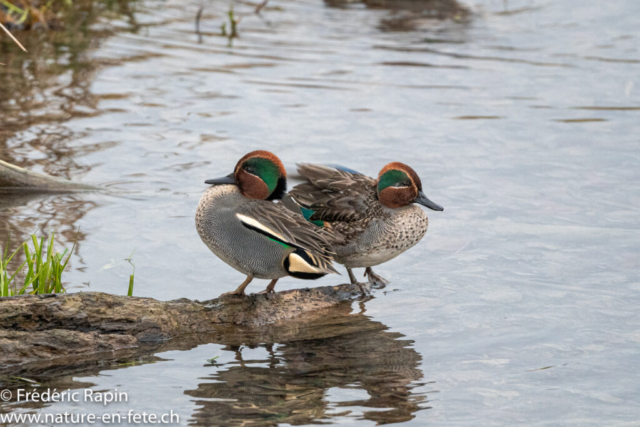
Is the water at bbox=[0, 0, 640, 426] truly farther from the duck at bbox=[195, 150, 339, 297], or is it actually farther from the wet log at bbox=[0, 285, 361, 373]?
the duck at bbox=[195, 150, 339, 297]

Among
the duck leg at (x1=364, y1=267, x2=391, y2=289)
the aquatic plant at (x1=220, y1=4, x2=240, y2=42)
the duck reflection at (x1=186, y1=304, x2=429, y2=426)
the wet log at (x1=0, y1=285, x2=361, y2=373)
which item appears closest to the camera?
the duck reflection at (x1=186, y1=304, x2=429, y2=426)

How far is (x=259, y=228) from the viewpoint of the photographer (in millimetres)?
4789

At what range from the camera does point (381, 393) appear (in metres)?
4.46

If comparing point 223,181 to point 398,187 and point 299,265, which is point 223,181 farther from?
point 398,187

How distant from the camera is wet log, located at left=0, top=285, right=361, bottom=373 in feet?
14.7

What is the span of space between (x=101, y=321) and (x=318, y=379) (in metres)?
1.15

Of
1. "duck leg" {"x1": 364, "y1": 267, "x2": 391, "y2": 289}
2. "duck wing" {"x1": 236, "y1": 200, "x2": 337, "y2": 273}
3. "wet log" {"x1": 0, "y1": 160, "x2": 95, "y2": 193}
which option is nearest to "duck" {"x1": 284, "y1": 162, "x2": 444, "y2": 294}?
"duck leg" {"x1": 364, "y1": 267, "x2": 391, "y2": 289}

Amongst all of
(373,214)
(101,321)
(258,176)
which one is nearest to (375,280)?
(373,214)

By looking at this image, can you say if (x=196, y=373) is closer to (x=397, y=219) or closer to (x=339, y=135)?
(x=397, y=219)

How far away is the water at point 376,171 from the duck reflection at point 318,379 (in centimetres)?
1

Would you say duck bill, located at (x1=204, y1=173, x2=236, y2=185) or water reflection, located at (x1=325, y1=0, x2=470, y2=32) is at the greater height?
water reflection, located at (x1=325, y1=0, x2=470, y2=32)

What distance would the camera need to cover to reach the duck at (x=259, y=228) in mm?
4824

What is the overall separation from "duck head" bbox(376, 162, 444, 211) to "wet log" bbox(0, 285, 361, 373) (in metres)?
0.97

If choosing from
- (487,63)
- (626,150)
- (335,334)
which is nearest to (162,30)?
(487,63)
